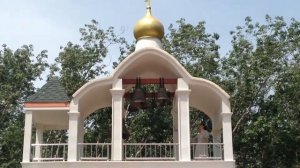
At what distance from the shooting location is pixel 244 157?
23.9m

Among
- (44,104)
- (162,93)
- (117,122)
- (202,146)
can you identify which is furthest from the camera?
(202,146)

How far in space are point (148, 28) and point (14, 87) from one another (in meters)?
14.5

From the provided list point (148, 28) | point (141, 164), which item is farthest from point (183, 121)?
point (148, 28)

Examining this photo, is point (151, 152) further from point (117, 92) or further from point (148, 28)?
point (117, 92)

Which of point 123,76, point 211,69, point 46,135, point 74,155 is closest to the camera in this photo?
point 74,155

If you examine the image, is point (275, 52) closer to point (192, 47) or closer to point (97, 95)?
point (192, 47)

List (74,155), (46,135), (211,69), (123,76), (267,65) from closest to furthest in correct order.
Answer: (74,155) → (123,76) → (267,65) → (211,69) → (46,135)

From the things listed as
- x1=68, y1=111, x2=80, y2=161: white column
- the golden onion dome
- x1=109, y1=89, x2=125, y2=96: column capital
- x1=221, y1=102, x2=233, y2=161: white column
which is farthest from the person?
x1=68, y1=111, x2=80, y2=161: white column

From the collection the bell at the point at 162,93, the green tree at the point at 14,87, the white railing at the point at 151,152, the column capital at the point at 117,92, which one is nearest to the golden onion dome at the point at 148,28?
the bell at the point at 162,93

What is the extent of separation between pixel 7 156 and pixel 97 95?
14267 millimetres

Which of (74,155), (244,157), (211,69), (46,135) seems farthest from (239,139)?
(74,155)

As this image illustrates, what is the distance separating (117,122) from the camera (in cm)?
1197

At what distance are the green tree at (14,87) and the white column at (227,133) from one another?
15484 mm

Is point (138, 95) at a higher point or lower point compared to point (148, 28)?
lower
